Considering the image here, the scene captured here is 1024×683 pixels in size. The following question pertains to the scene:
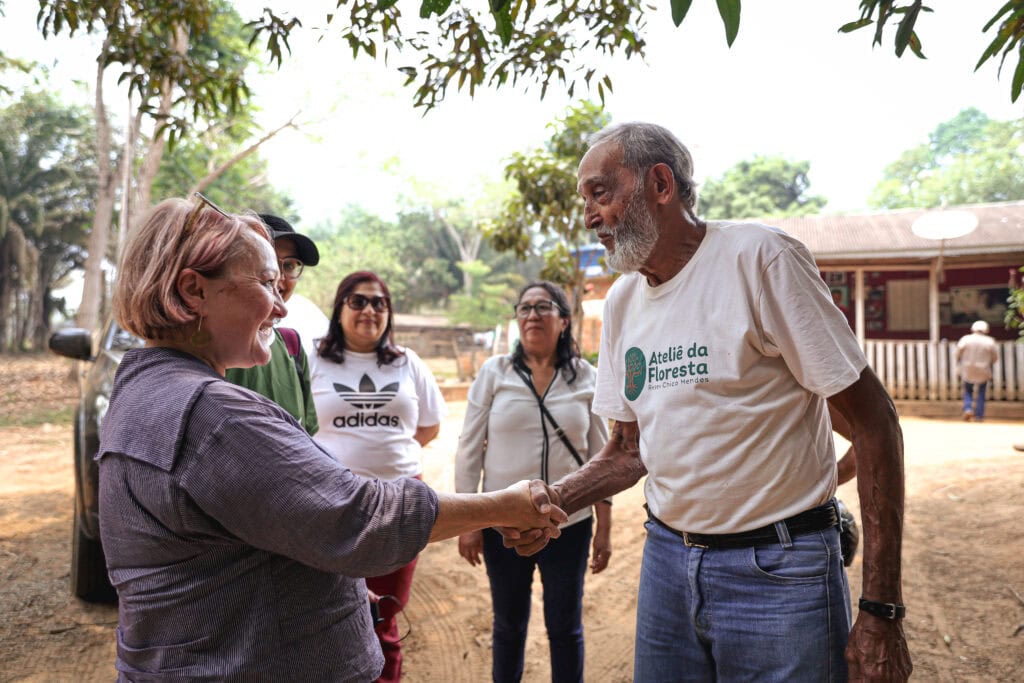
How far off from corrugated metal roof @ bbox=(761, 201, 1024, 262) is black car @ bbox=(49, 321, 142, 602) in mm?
13052

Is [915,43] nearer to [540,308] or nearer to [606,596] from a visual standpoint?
[540,308]

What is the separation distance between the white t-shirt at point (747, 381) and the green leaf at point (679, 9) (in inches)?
27.2

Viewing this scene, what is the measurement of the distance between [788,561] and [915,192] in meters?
53.5

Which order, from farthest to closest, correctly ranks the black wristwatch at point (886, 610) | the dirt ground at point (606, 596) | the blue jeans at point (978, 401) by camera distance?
the blue jeans at point (978, 401)
the dirt ground at point (606, 596)
the black wristwatch at point (886, 610)

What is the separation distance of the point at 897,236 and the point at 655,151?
16692mm

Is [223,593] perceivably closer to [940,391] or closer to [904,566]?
[904,566]

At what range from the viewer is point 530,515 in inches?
72.4

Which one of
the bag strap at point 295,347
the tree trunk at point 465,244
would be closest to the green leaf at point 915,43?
the bag strap at point 295,347

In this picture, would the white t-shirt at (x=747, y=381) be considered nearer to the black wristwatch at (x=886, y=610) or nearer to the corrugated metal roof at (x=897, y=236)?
the black wristwatch at (x=886, y=610)

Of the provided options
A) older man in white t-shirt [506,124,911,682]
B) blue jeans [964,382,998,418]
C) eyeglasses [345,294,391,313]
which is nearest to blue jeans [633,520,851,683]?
older man in white t-shirt [506,124,911,682]

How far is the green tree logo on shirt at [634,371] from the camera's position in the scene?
209 centimetres

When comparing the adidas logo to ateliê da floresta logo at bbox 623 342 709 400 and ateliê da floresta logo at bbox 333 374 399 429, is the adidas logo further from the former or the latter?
ateliê da floresta logo at bbox 623 342 709 400

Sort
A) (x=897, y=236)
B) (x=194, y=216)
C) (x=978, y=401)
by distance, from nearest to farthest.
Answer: (x=194, y=216)
(x=978, y=401)
(x=897, y=236)

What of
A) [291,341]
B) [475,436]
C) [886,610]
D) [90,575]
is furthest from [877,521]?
[90,575]
